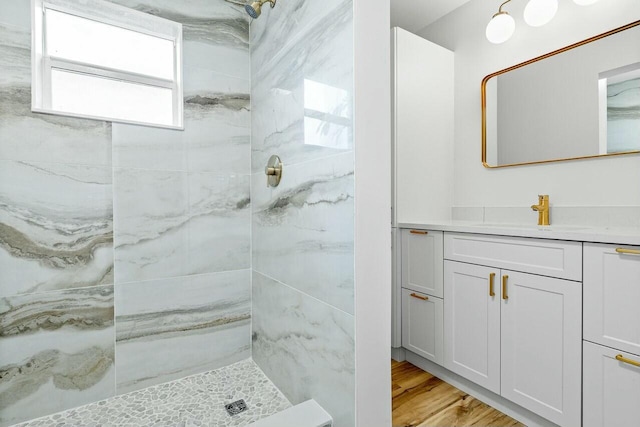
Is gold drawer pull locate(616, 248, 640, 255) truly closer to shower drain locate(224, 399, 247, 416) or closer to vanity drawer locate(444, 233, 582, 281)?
vanity drawer locate(444, 233, 582, 281)

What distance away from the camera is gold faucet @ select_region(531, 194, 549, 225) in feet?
6.27

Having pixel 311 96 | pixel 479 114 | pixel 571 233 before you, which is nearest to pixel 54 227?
pixel 311 96

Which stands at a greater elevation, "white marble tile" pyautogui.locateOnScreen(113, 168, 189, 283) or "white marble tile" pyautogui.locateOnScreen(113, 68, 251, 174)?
"white marble tile" pyautogui.locateOnScreen(113, 68, 251, 174)

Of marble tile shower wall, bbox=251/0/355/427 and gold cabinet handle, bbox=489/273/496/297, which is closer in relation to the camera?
marble tile shower wall, bbox=251/0/355/427

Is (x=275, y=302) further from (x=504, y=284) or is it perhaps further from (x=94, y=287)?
(x=504, y=284)

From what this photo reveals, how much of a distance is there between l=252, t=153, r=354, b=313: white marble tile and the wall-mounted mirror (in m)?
1.63

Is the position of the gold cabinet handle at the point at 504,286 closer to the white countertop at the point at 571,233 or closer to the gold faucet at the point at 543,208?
the white countertop at the point at 571,233

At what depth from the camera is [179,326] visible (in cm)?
159

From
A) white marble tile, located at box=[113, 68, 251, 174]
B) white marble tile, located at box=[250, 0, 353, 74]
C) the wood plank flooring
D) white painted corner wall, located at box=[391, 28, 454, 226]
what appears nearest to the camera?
white marble tile, located at box=[250, 0, 353, 74]

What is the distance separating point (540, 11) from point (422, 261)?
1.62m

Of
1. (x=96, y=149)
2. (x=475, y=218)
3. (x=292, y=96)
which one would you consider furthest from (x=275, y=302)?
(x=475, y=218)

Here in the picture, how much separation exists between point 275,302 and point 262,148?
77 cm

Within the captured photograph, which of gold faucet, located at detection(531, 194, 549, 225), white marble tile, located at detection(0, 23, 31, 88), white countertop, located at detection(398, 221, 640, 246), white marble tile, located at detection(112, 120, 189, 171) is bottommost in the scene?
white countertop, located at detection(398, 221, 640, 246)

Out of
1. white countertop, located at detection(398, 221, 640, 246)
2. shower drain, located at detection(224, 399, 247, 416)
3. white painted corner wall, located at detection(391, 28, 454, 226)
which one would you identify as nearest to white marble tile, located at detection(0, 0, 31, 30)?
shower drain, located at detection(224, 399, 247, 416)
